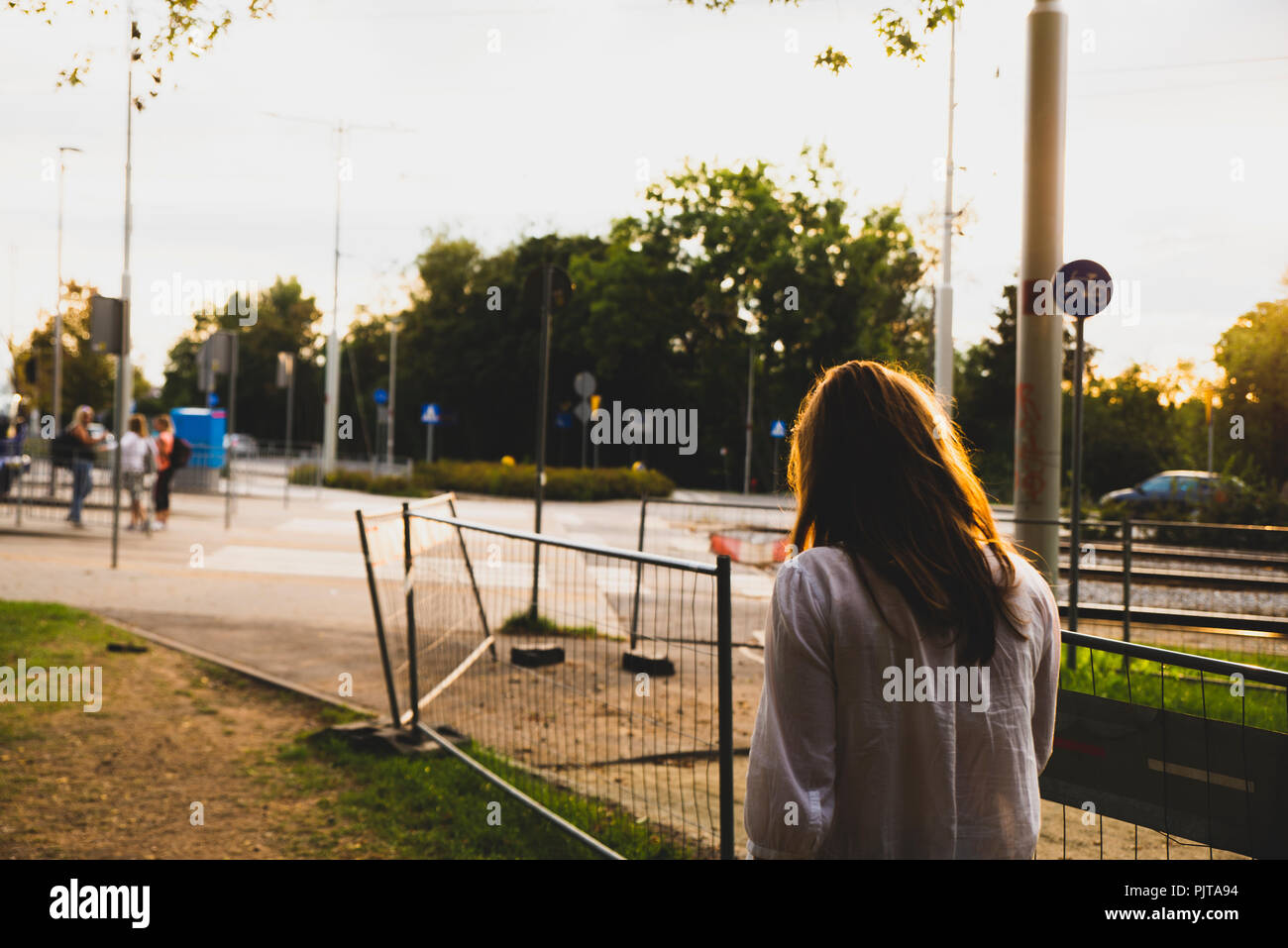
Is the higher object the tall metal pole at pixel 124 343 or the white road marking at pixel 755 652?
the tall metal pole at pixel 124 343

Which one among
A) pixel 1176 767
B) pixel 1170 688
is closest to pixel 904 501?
pixel 1176 767

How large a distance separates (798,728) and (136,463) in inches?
692

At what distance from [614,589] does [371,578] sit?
1.22 meters

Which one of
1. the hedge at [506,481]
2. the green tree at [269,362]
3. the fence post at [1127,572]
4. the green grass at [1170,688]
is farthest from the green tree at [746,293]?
the green tree at [269,362]

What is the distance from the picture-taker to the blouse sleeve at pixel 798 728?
1.87 meters

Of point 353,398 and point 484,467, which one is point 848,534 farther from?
point 353,398

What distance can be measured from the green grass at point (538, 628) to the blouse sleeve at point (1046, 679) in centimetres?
294

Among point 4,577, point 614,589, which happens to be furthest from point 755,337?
point 614,589

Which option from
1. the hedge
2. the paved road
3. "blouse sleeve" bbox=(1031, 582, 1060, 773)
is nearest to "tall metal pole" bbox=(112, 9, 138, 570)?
the paved road

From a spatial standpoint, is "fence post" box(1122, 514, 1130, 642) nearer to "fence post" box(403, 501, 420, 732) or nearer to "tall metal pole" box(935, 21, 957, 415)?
"fence post" box(403, 501, 420, 732)

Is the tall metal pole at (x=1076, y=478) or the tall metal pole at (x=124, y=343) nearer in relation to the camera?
the tall metal pole at (x=1076, y=478)

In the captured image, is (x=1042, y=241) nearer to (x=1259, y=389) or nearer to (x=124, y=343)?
(x=124, y=343)

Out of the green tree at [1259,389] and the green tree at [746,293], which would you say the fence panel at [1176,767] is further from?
the green tree at [746,293]

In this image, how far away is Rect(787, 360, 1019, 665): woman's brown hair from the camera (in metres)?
1.90
